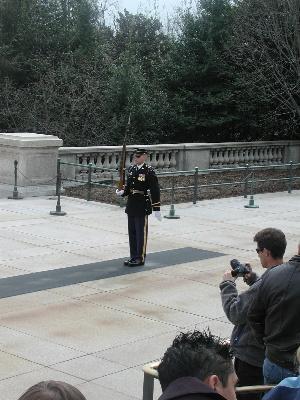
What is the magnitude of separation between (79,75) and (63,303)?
1886 centimetres

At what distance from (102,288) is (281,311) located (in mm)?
5663

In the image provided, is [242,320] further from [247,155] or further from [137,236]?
[247,155]

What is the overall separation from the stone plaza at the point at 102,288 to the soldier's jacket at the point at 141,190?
85 cm

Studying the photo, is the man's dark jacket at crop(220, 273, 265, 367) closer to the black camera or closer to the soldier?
the black camera

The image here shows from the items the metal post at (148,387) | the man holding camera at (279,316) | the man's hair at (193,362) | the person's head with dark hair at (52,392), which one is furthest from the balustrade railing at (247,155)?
the person's head with dark hair at (52,392)

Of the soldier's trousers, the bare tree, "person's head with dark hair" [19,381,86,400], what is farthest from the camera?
the bare tree

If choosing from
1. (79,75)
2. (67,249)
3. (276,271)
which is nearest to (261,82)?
(79,75)

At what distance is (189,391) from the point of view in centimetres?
250

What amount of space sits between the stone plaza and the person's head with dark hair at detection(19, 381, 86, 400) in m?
4.35

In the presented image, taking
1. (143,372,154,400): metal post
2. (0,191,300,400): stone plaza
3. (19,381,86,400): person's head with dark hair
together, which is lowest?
(0,191,300,400): stone plaza

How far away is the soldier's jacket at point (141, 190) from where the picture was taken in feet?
38.4

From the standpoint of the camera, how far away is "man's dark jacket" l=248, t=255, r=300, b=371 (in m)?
4.88

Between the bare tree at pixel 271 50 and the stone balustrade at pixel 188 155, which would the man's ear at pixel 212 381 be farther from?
the bare tree at pixel 271 50

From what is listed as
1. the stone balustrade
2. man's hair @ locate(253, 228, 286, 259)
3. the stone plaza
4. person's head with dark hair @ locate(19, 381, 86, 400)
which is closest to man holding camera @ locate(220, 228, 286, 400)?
man's hair @ locate(253, 228, 286, 259)
